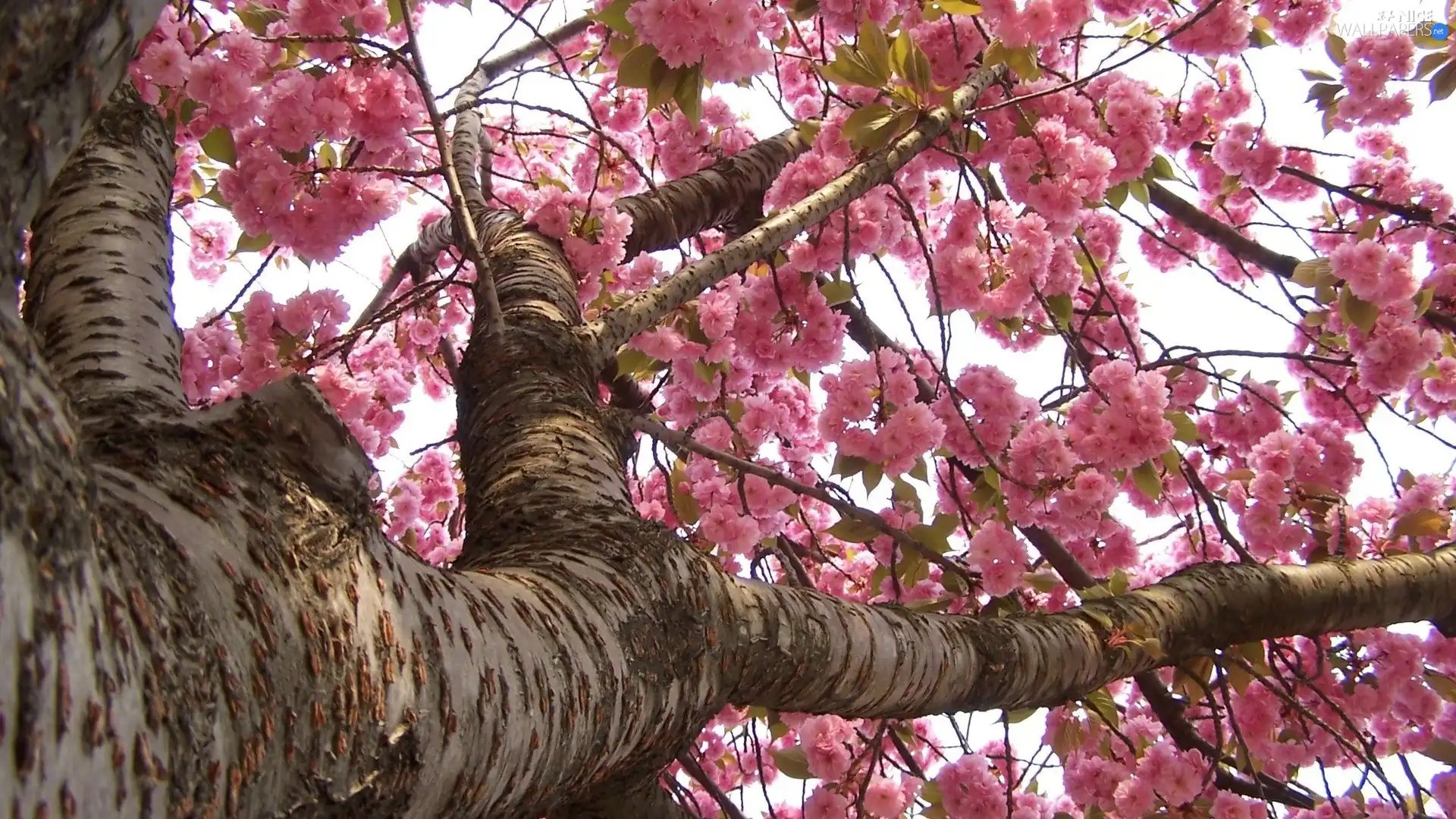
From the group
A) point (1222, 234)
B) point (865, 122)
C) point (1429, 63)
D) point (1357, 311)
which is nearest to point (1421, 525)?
point (1357, 311)

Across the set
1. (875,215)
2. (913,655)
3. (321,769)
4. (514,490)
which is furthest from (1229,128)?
(321,769)

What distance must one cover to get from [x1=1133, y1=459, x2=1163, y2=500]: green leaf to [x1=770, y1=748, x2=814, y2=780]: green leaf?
1040 mm

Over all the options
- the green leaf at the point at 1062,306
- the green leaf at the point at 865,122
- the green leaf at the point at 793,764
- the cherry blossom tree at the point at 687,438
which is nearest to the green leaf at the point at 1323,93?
the cherry blossom tree at the point at 687,438

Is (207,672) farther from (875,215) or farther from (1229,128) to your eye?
(1229,128)

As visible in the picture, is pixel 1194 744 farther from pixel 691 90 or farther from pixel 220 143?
pixel 220 143

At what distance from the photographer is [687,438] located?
1.32m

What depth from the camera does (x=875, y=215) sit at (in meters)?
2.15

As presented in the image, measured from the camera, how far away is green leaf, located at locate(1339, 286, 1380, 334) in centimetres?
213

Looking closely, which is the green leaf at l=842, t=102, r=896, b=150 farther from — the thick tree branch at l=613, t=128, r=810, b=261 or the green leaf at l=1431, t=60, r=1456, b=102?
the green leaf at l=1431, t=60, r=1456, b=102

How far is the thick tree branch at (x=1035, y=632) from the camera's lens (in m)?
1.10

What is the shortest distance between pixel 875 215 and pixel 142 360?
1656 millimetres

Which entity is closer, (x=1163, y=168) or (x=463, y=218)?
(x=463, y=218)

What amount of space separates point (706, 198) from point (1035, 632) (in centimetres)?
163

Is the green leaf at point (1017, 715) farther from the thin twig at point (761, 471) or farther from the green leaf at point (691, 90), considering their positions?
the green leaf at point (691, 90)
